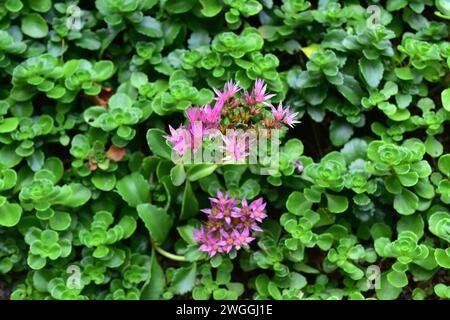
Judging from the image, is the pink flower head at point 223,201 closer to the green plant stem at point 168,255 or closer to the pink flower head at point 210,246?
the pink flower head at point 210,246

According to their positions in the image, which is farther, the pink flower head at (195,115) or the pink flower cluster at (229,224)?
the pink flower cluster at (229,224)

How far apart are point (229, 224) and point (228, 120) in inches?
13.2

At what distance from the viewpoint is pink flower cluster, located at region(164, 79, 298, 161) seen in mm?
1612

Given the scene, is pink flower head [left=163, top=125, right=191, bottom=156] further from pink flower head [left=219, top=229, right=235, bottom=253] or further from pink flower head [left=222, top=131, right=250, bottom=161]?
pink flower head [left=219, top=229, right=235, bottom=253]

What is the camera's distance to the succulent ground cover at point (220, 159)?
1927mm

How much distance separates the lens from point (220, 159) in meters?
1.78

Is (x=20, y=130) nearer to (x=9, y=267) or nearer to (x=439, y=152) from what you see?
(x=9, y=267)

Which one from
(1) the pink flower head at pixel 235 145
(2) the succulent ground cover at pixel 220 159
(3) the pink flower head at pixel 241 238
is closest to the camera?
(1) the pink flower head at pixel 235 145

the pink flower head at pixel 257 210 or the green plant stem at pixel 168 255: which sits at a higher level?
the pink flower head at pixel 257 210

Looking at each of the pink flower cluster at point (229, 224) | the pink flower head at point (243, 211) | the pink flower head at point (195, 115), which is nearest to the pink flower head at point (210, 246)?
the pink flower cluster at point (229, 224)

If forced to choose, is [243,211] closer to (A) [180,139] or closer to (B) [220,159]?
(B) [220,159]

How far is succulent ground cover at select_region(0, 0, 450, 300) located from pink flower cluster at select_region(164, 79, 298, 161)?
15 cm


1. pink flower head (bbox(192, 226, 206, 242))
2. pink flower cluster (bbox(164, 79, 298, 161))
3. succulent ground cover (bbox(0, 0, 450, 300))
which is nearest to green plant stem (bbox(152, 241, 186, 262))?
succulent ground cover (bbox(0, 0, 450, 300))

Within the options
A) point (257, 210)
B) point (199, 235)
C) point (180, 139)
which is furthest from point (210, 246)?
point (180, 139)
